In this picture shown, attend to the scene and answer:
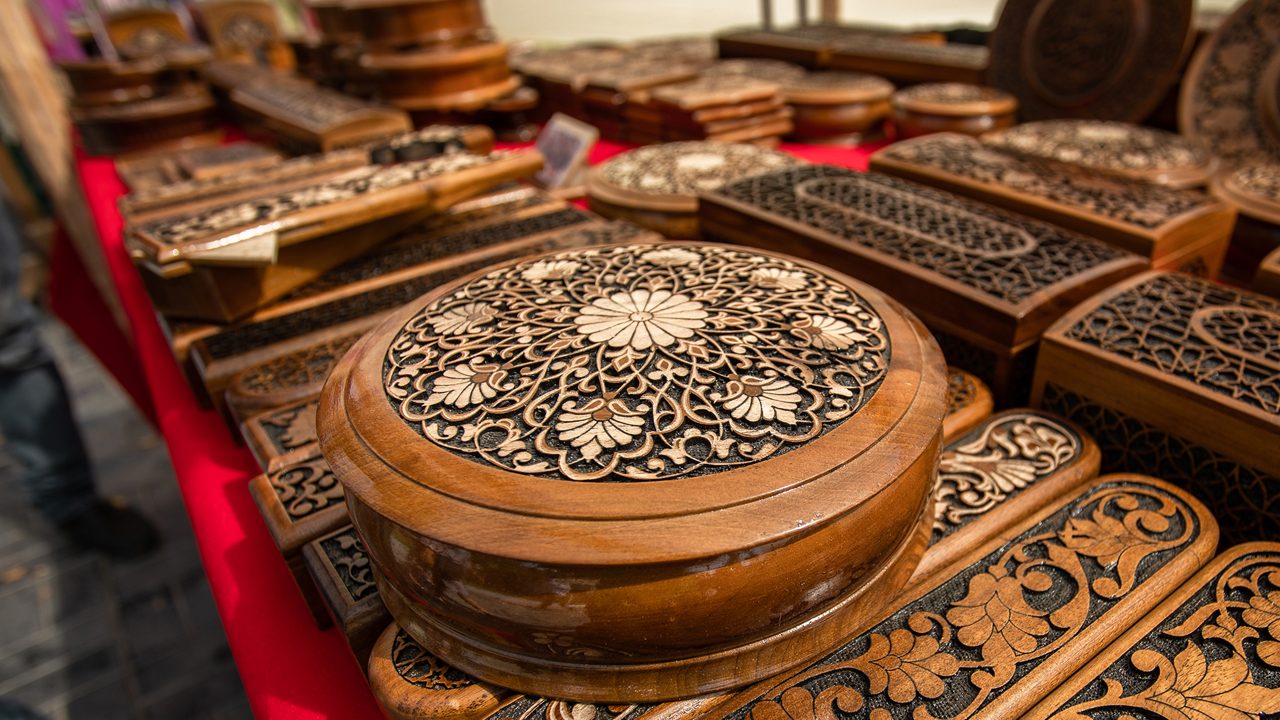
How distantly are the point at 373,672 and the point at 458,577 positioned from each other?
230 mm

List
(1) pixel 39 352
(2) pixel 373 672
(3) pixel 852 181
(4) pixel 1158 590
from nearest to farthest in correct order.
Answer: (2) pixel 373 672 → (4) pixel 1158 590 → (3) pixel 852 181 → (1) pixel 39 352

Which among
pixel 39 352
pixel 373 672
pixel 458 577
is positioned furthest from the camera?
pixel 39 352

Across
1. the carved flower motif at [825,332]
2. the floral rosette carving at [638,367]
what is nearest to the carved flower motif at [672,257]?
the floral rosette carving at [638,367]

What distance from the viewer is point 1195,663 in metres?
0.90

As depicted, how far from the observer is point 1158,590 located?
0.99m

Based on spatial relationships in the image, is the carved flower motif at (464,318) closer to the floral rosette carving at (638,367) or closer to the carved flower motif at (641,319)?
the floral rosette carving at (638,367)

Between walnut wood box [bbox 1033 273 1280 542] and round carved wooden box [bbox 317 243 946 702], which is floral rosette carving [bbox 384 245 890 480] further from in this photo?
walnut wood box [bbox 1033 273 1280 542]

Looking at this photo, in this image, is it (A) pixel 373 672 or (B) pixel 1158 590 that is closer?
(A) pixel 373 672

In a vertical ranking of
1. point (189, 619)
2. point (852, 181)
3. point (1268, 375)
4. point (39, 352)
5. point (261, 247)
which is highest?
point (261, 247)

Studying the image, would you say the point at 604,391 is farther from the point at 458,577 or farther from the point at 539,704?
the point at 539,704

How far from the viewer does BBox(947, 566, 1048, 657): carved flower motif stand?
0.92 metres

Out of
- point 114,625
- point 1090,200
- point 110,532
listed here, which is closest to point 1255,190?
point 1090,200

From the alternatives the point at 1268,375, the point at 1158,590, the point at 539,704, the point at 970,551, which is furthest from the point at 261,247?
the point at 1268,375

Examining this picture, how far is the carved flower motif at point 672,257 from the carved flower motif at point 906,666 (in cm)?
65
